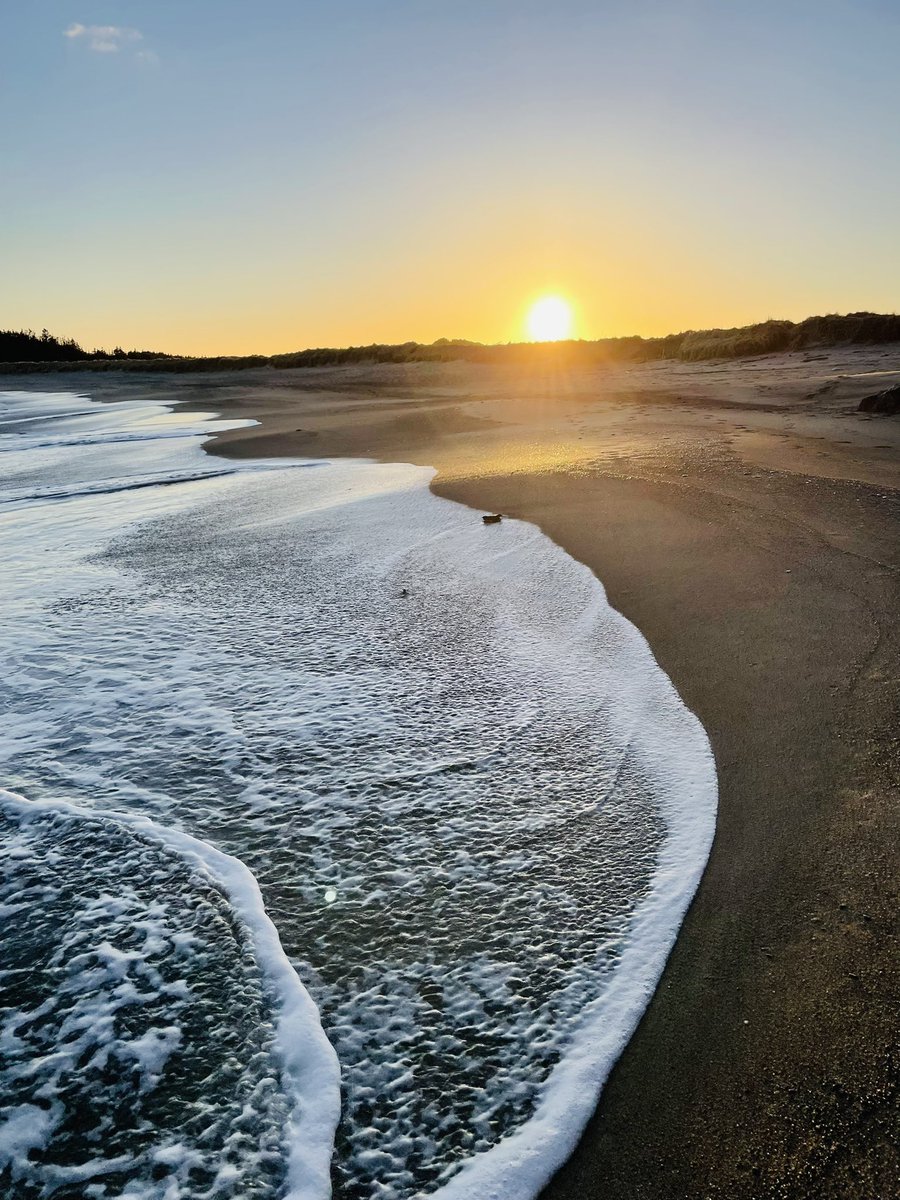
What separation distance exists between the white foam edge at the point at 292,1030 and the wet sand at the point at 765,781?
0.41 meters

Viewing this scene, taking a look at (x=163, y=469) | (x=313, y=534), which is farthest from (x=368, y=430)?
(x=313, y=534)

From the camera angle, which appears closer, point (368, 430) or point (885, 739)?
point (885, 739)

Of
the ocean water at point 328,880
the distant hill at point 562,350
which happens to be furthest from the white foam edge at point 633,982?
the distant hill at point 562,350

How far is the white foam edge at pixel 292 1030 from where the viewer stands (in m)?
1.40

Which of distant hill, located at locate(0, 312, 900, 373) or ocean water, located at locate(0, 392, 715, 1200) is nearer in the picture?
ocean water, located at locate(0, 392, 715, 1200)

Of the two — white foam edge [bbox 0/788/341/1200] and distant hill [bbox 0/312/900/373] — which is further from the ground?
distant hill [bbox 0/312/900/373]

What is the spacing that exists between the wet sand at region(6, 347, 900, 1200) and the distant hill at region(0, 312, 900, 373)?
12633 millimetres

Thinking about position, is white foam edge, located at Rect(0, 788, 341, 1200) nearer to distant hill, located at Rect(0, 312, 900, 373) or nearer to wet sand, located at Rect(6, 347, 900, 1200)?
wet sand, located at Rect(6, 347, 900, 1200)

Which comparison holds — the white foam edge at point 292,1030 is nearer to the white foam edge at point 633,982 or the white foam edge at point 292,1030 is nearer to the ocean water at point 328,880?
the ocean water at point 328,880

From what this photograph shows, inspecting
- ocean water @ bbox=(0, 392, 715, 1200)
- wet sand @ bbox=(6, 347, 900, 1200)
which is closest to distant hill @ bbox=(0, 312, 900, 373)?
wet sand @ bbox=(6, 347, 900, 1200)

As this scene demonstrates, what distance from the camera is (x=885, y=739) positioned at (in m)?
2.67

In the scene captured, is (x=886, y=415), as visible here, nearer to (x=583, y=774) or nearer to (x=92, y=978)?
(x=583, y=774)

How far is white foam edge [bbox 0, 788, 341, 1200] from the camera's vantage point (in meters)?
1.40

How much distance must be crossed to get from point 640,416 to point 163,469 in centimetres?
657
